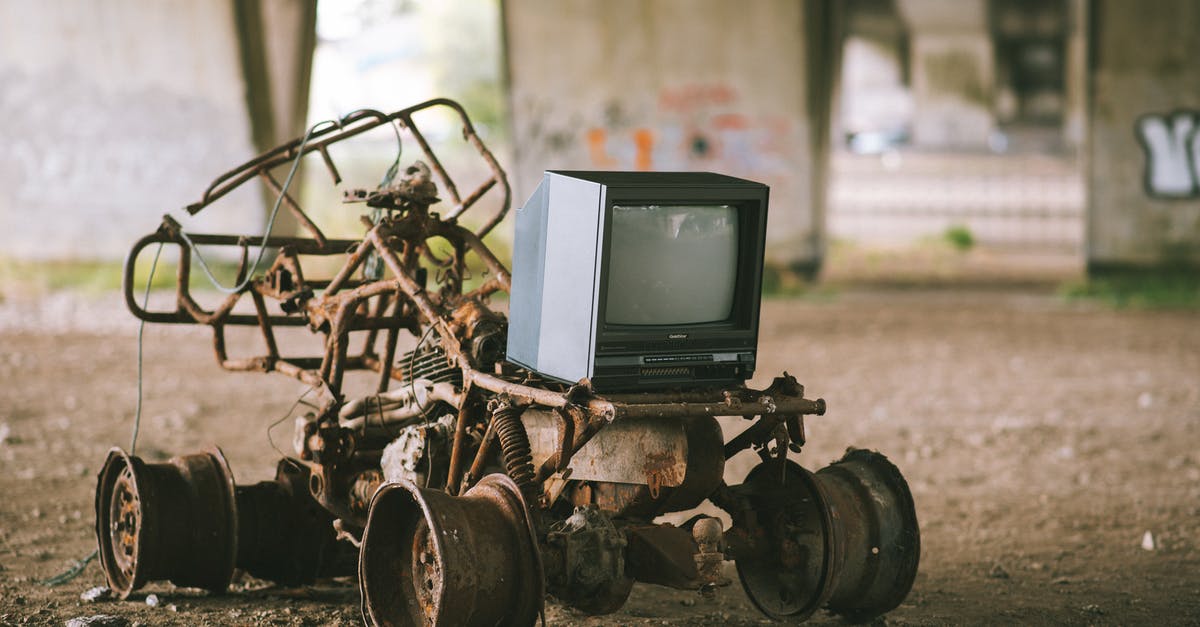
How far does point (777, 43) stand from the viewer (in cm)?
1697

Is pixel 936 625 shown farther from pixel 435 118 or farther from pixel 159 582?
pixel 435 118

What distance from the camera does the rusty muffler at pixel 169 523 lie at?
5230mm

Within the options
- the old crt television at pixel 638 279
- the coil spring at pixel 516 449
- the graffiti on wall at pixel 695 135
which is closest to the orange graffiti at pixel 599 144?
the graffiti on wall at pixel 695 135

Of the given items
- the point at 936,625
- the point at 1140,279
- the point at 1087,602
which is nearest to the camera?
the point at 936,625

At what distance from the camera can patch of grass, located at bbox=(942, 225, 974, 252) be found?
886 inches

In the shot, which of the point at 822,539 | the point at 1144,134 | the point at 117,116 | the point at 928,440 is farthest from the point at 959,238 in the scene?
the point at 822,539

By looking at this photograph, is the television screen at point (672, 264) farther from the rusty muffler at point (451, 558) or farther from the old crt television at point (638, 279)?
the rusty muffler at point (451, 558)

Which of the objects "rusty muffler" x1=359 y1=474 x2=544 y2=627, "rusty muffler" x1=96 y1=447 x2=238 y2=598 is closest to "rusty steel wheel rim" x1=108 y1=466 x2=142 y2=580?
"rusty muffler" x1=96 y1=447 x2=238 y2=598

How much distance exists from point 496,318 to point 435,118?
112 feet

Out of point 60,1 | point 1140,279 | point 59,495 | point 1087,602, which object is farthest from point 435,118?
point 1087,602

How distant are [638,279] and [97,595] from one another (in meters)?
2.71

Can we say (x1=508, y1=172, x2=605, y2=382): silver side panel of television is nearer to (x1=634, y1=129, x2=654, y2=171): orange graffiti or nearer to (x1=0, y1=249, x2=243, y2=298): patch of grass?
(x1=0, y1=249, x2=243, y2=298): patch of grass

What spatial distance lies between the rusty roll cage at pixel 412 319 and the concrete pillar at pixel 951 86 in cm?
3428

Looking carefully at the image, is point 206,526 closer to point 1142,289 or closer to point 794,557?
point 794,557
